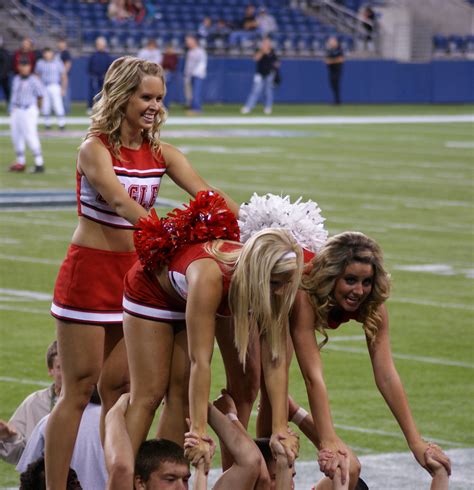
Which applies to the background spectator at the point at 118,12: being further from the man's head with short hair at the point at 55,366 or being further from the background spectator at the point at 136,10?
the man's head with short hair at the point at 55,366

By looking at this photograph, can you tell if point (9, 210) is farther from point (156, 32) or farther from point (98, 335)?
point (156, 32)

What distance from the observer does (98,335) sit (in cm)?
585

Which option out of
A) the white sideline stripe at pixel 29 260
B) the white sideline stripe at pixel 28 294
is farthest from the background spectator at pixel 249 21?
the white sideline stripe at pixel 28 294

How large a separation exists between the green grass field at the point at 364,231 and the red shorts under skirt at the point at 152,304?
1.86 meters

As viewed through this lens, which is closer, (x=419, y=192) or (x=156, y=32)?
(x=419, y=192)

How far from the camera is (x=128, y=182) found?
577 cm

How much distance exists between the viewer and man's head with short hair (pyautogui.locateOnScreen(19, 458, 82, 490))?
230 inches

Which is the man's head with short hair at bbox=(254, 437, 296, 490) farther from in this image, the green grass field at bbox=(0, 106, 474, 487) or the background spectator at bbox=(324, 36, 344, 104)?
the background spectator at bbox=(324, 36, 344, 104)

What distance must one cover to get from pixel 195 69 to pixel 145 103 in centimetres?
3062

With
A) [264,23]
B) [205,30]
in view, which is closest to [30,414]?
[205,30]

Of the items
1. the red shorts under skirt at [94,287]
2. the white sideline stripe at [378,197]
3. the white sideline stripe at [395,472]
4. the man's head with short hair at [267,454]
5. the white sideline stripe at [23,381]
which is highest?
the red shorts under skirt at [94,287]

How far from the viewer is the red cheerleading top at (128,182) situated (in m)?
5.77

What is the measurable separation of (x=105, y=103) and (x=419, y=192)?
1393 centimetres


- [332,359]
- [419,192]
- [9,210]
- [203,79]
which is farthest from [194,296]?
[203,79]
